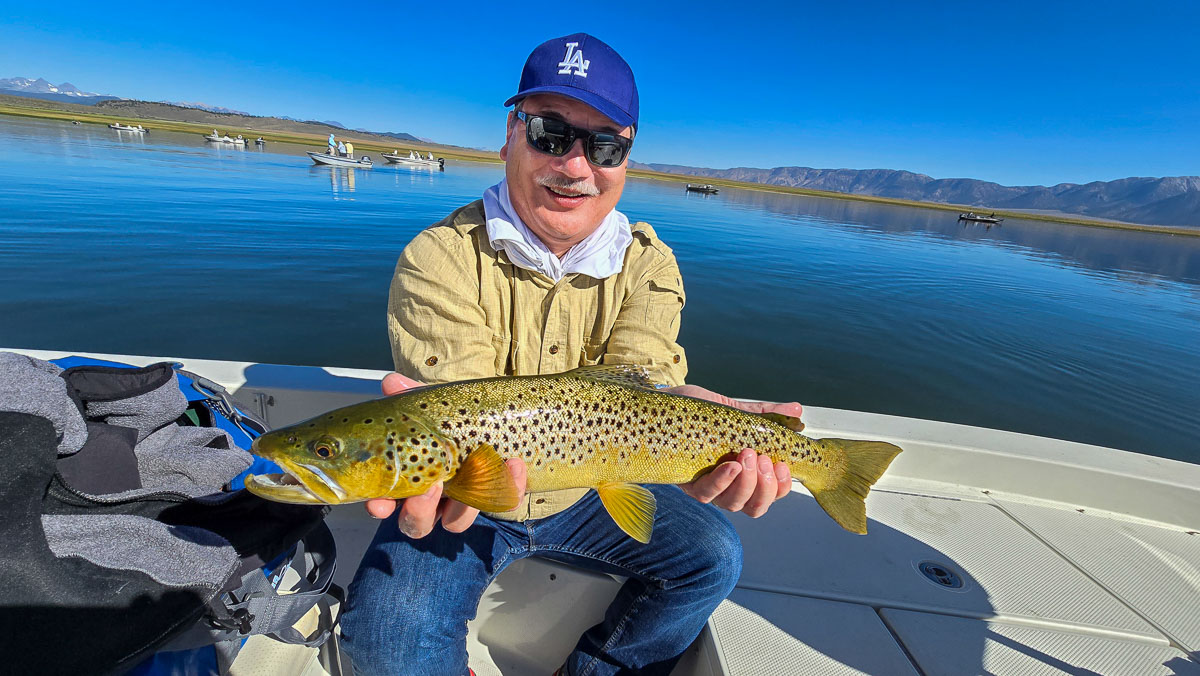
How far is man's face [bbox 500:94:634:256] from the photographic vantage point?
115 inches

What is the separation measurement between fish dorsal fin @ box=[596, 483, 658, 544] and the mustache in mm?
1699

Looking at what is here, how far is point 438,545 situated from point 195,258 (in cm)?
1605

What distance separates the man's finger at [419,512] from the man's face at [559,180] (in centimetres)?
162

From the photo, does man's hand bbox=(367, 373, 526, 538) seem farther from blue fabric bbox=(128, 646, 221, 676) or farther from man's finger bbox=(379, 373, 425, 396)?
blue fabric bbox=(128, 646, 221, 676)

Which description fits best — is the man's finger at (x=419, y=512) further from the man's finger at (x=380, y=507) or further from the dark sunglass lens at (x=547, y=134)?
the dark sunglass lens at (x=547, y=134)

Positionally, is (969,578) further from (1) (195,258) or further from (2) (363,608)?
(1) (195,258)

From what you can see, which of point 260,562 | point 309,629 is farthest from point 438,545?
point 309,629

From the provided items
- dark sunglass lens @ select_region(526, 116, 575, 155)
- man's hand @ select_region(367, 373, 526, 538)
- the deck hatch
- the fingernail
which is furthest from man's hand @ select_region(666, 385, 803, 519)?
dark sunglass lens @ select_region(526, 116, 575, 155)

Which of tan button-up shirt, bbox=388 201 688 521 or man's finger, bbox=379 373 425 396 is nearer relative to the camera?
man's finger, bbox=379 373 425 396

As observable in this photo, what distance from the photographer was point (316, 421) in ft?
7.52

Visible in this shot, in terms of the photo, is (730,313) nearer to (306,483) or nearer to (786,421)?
(786,421)

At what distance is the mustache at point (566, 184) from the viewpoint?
9.61ft

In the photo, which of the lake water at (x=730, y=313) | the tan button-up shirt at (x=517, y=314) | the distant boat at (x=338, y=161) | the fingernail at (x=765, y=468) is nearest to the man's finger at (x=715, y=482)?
the fingernail at (x=765, y=468)

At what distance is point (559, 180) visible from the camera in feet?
9.61
